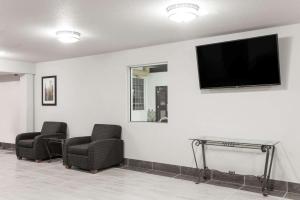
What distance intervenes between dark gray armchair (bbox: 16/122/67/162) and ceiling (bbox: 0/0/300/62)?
78.5 inches

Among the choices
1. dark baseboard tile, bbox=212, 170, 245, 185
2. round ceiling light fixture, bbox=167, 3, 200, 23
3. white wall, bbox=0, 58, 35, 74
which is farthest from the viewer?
white wall, bbox=0, 58, 35, 74

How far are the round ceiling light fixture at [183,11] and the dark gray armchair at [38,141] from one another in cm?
413

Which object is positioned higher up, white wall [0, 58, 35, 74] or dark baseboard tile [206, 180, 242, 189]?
white wall [0, 58, 35, 74]

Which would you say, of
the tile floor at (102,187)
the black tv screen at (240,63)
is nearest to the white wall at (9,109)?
the tile floor at (102,187)

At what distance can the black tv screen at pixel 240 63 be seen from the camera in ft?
11.8

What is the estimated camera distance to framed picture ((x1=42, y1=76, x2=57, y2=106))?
660 cm

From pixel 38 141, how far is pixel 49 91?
5.04 feet

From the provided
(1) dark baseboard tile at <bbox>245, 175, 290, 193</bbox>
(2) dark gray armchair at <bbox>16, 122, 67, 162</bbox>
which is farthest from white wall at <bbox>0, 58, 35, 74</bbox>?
(1) dark baseboard tile at <bbox>245, 175, 290, 193</bbox>

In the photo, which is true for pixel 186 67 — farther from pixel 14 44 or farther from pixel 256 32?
pixel 14 44

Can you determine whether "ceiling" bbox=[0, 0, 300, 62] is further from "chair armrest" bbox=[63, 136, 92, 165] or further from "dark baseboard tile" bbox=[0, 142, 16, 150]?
"dark baseboard tile" bbox=[0, 142, 16, 150]

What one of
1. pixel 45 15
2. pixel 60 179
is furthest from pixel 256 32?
pixel 60 179

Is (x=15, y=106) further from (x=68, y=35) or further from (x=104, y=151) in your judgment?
(x=68, y=35)

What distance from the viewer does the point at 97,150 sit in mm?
4738

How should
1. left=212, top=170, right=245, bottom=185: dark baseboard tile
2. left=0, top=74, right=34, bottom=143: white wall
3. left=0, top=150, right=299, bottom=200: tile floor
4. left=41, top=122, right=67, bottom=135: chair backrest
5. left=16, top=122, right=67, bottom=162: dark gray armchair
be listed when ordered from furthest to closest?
left=0, top=74, right=34, bottom=143: white wall, left=41, top=122, right=67, bottom=135: chair backrest, left=16, top=122, right=67, bottom=162: dark gray armchair, left=212, top=170, right=245, bottom=185: dark baseboard tile, left=0, top=150, right=299, bottom=200: tile floor
